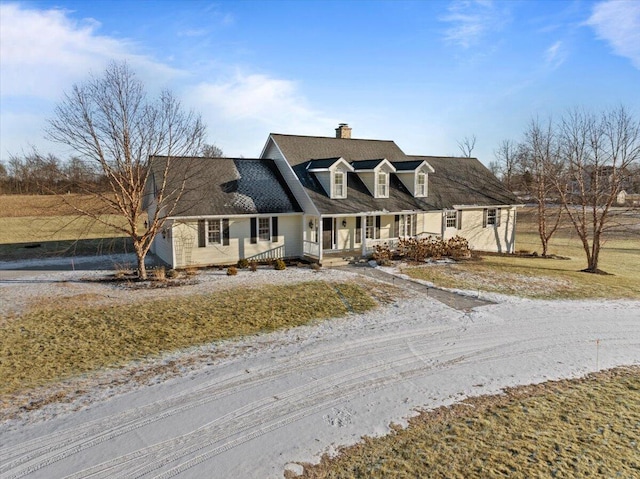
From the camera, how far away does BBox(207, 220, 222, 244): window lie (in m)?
20.9

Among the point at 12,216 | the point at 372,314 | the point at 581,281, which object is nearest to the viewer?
the point at 372,314

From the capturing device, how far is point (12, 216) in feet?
138

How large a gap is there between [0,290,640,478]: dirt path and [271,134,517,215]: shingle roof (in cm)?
1004

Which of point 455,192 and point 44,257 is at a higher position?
point 455,192

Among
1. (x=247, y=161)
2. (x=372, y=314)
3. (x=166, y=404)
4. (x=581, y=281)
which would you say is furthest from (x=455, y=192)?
(x=166, y=404)

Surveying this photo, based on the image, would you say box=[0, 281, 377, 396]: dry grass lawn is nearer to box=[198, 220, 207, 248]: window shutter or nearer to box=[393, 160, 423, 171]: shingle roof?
box=[198, 220, 207, 248]: window shutter

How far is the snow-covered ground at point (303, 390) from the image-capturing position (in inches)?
259

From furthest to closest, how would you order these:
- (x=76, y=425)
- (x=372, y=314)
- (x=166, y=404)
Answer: (x=372, y=314)
(x=166, y=404)
(x=76, y=425)

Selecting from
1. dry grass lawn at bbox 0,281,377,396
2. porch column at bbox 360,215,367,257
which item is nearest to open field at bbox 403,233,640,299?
porch column at bbox 360,215,367,257

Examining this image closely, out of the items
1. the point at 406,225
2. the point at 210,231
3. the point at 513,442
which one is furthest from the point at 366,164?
the point at 513,442

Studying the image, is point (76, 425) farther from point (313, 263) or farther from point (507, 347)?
point (313, 263)

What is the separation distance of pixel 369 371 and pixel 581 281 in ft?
48.6

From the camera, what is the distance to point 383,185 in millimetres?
24516

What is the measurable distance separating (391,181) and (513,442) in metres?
20.4
